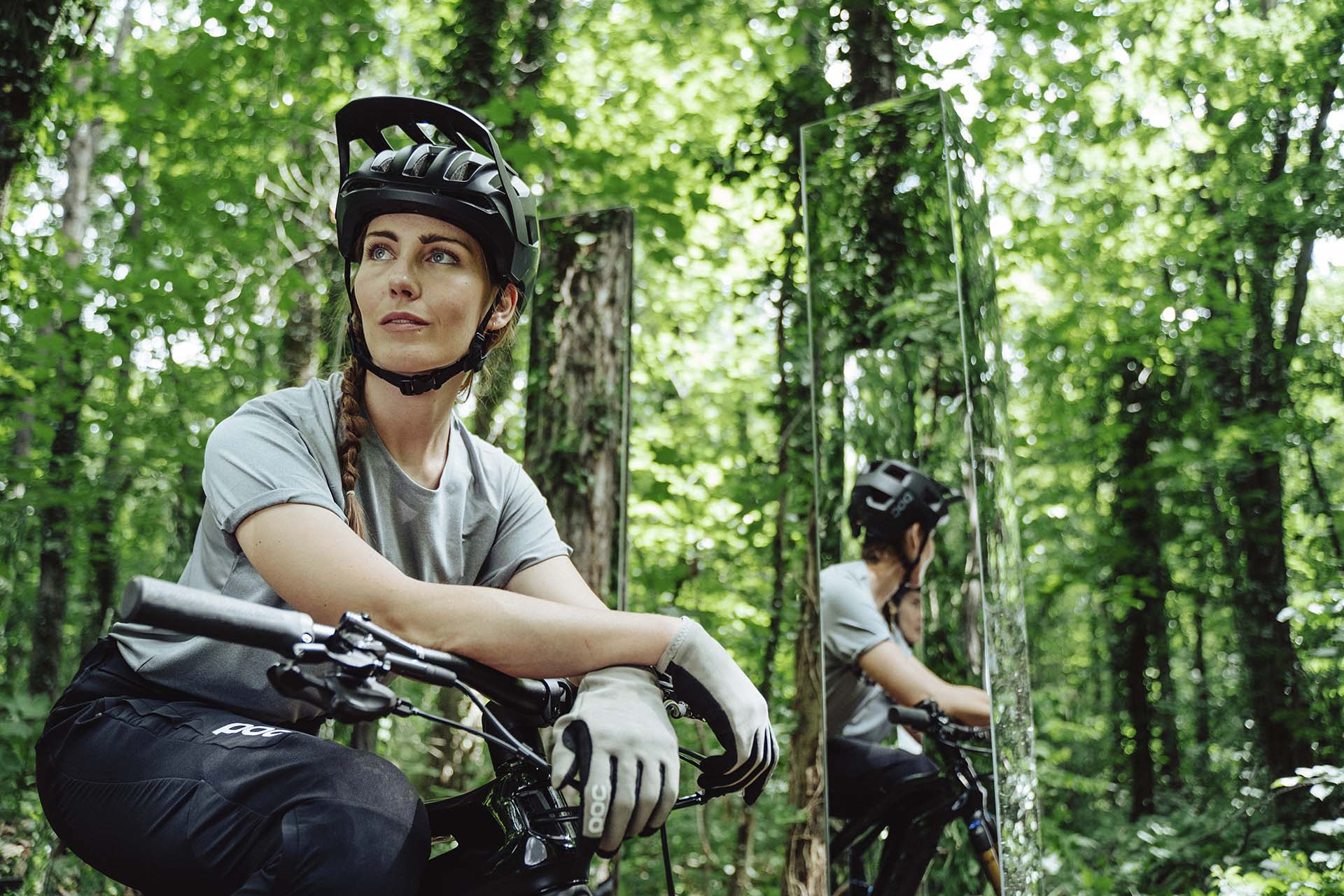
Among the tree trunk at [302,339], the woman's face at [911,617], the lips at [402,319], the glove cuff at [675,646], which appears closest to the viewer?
the glove cuff at [675,646]

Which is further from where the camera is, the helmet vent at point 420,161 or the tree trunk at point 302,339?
the tree trunk at point 302,339

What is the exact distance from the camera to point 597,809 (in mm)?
1129

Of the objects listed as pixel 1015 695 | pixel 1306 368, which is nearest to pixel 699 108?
pixel 1306 368

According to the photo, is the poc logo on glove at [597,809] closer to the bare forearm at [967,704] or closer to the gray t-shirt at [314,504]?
the gray t-shirt at [314,504]

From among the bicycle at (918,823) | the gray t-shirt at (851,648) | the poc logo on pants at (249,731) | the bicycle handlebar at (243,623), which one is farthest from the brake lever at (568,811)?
the gray t-shirt at (851,648)

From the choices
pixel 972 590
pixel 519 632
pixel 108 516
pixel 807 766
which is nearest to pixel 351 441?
pixel 519 632

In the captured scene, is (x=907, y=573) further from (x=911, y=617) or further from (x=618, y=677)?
(x=618, y=677)

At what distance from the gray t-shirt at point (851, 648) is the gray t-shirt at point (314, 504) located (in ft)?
6.48

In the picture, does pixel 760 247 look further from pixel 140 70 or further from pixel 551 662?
pixel 551 662

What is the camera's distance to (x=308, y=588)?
1414 mm

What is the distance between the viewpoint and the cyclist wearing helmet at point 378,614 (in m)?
1.24

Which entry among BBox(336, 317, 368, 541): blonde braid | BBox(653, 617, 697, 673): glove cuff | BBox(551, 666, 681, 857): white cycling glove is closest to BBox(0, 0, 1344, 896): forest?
BBox(336, 317, 368, 541): blonde braid

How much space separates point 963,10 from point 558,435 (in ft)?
12.4

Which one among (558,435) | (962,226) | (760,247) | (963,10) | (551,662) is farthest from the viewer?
(760,247)
